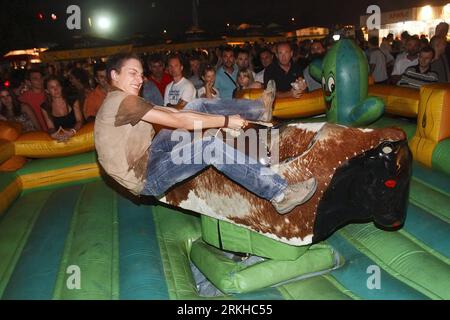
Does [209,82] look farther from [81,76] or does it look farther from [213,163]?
[81,76]

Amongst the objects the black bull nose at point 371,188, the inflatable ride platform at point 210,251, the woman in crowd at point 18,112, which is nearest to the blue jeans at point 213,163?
the black bull nose at point 371,188

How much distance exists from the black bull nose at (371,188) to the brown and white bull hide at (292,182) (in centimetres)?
4

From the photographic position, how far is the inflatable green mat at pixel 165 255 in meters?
2.47

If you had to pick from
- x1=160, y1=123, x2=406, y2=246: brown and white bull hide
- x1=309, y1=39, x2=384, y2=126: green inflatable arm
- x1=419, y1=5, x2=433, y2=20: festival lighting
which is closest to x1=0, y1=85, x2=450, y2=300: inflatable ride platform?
x1=160, y1=123, x2=406, y2=246: brown and white bull hide

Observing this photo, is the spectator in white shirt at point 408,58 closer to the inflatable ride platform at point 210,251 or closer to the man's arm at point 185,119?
the inflatable ride platform at point 210,251

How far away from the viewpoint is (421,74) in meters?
4.73

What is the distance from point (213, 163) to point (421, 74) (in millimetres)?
3503

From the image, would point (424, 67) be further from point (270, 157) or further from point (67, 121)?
point (67, 121)

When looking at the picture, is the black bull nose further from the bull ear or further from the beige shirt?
the bull ear

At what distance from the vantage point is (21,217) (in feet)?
12.1

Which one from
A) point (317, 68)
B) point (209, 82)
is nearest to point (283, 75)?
point (317, 68)

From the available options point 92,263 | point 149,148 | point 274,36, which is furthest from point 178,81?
point 274,36

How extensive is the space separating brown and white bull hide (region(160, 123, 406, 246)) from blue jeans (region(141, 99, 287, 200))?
167 millimetres

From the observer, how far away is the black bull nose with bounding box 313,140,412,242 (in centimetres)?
240
